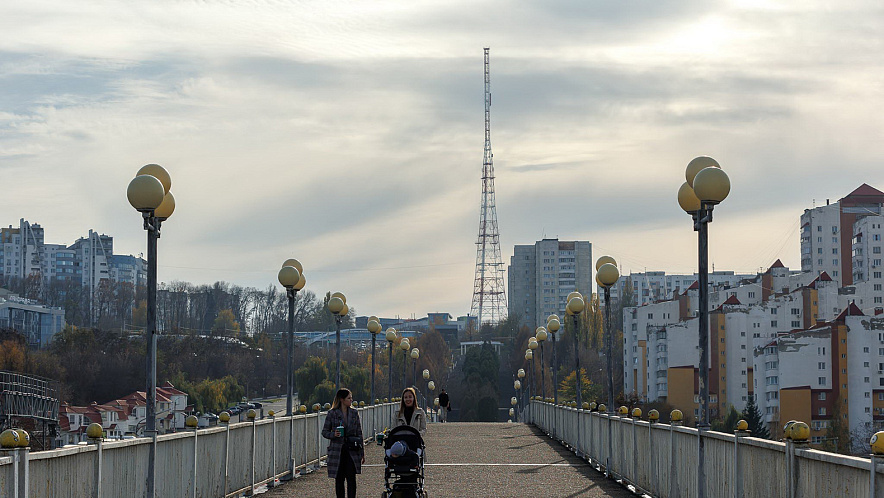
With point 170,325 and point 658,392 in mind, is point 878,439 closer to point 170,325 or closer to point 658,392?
point 658,392

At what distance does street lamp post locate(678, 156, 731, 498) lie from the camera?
1323cm

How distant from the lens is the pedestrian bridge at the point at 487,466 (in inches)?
351

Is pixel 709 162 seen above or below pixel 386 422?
above

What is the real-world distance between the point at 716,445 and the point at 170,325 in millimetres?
146781

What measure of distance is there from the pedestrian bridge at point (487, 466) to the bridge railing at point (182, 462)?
0.04ft

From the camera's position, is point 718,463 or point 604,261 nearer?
point 718,463

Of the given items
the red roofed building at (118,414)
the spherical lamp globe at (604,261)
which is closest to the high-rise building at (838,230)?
the red roofed building at (118,414)

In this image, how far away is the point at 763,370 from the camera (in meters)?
122

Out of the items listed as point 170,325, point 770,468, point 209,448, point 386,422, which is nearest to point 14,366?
point 170,325

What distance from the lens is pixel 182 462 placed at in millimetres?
13242

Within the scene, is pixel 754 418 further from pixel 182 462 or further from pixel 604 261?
pixel 182 462

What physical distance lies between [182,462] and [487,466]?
1031 cm

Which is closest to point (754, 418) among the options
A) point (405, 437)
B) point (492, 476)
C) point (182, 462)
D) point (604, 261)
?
point (604, 261)

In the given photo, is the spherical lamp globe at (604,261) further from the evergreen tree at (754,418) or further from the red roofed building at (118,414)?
the evergreen tree at (754,418)
